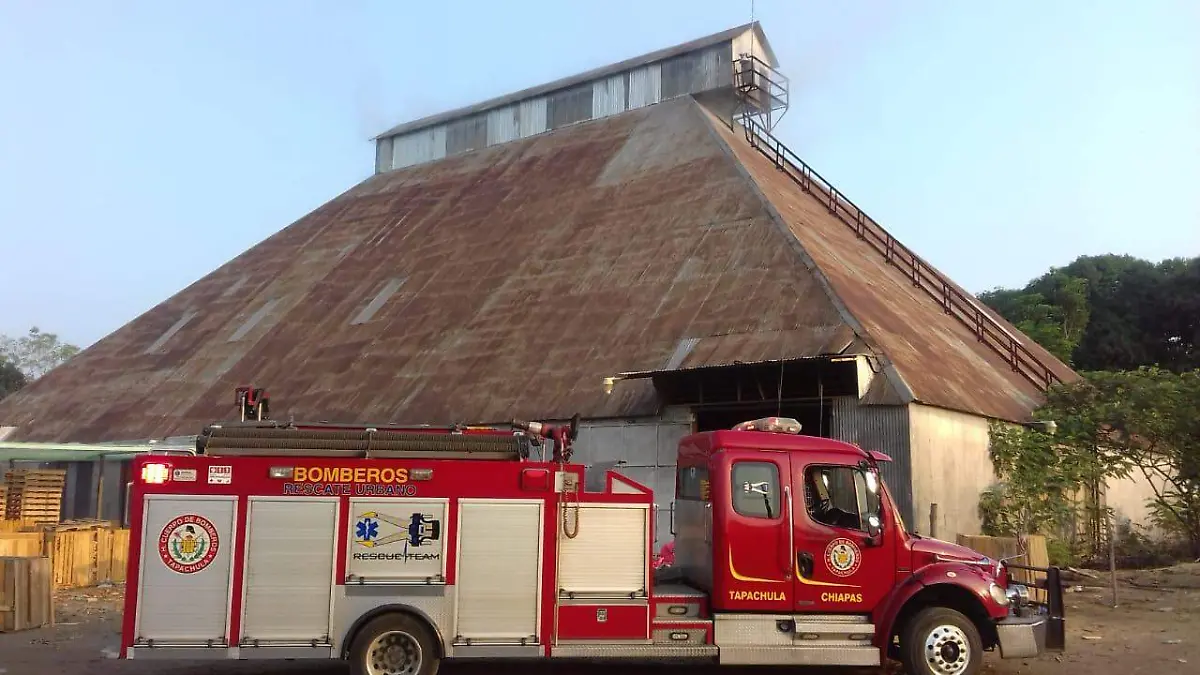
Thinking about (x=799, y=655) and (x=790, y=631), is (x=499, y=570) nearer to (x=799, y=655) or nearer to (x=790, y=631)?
(x=790, y=631)

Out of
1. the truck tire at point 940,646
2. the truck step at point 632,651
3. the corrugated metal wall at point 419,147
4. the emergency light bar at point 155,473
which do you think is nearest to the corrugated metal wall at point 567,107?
the corrugated metal wall at point 419,147

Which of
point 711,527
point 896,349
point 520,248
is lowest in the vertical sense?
point 711,527

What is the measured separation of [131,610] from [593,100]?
1264 inches

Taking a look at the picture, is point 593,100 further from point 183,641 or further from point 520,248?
point 183,641

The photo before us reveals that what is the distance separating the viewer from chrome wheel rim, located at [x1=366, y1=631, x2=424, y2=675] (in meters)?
9.02

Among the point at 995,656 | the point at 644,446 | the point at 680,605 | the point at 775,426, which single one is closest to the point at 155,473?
the point at 680,605

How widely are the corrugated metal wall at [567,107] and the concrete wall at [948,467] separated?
20.9 meters

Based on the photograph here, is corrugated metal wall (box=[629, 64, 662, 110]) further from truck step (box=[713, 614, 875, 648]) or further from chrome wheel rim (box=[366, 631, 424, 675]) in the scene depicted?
chrome wheel rim (box=[366, 631, 424, 675])

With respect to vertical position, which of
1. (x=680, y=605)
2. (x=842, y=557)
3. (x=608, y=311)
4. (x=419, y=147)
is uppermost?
(x=419, y=147)

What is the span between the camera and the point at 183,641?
348 inches

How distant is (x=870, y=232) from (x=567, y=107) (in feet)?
49.5

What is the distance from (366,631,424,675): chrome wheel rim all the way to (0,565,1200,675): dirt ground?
78.2 inches

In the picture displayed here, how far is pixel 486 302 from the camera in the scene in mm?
26094

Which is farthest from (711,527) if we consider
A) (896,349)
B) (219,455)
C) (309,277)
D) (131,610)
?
(309,277)
